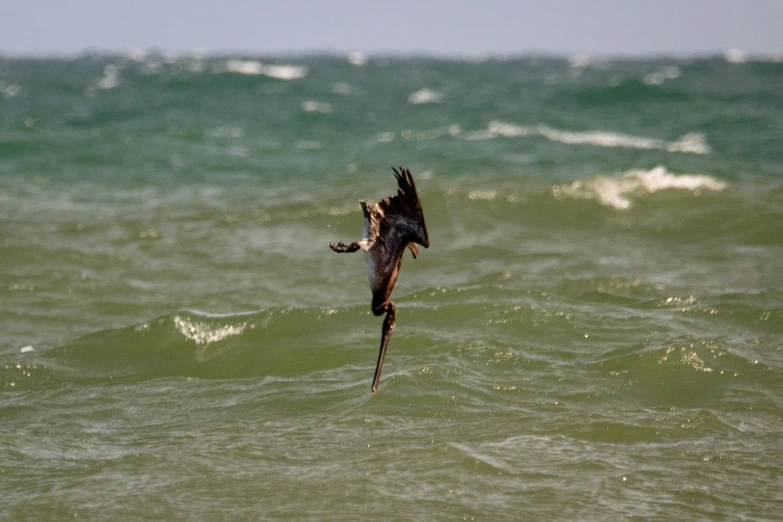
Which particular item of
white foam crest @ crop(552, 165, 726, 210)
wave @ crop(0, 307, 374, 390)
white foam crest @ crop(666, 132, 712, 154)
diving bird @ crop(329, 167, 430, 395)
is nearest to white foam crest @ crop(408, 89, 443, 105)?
white foam crest @ crop(666, 132, 712, 154)

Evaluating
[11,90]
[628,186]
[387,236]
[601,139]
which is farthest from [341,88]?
[387,236]

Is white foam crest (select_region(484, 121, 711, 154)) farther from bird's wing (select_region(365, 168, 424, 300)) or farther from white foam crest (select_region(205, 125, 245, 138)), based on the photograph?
bird's wing (select_region(365, 168, 424, 300))

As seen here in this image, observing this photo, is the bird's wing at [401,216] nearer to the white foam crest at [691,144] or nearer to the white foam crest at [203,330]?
the white foam crest at [203,330]

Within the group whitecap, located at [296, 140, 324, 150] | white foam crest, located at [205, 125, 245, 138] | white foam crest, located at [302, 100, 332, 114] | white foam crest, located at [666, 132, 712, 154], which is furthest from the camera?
white foam crest, located at [302, 100, 332, 114]

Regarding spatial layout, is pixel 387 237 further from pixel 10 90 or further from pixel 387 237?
pixel 10 90

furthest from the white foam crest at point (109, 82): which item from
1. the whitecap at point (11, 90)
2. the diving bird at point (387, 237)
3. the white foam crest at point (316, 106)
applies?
the diving bird at point (387, 237)
